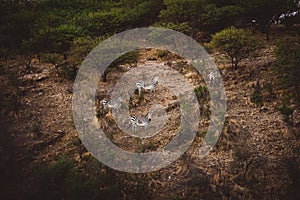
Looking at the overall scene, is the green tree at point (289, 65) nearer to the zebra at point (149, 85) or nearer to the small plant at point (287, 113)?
the small plant at point (287, 113)

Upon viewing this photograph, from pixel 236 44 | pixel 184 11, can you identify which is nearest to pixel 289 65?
pixel 236 44

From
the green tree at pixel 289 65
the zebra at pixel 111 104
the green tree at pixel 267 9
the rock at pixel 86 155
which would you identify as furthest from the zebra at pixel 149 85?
the green tree at pixel 267 9

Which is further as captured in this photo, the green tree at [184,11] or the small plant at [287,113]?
the green tree at [184,11]

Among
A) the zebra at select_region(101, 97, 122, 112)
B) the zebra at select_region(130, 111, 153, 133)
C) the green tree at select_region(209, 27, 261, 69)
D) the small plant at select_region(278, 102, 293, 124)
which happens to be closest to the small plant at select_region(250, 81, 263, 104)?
the small plant at select_region(278, 102, 293, 124)

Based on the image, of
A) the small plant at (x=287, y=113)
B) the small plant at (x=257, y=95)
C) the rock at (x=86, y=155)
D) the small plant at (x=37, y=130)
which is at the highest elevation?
the small plant at (x=287, y=113)

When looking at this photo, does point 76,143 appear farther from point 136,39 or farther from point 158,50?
point 136,39

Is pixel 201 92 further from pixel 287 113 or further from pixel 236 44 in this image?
pixel 287 113

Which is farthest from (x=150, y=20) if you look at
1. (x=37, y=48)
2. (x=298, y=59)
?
(x=298, y=59)
